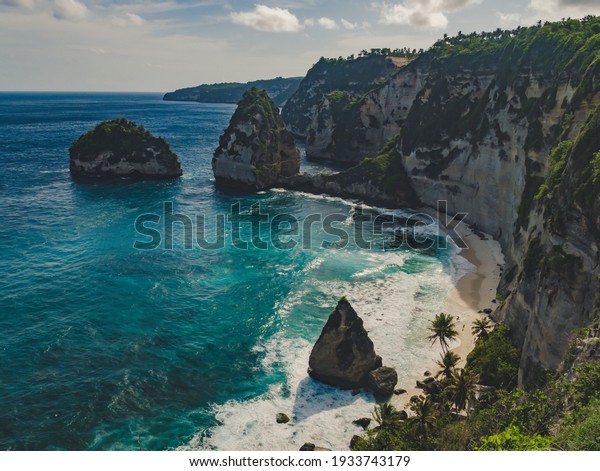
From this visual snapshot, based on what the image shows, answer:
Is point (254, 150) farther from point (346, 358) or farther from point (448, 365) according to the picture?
point (448, 365)

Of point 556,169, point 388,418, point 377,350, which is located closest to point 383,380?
point 377,350

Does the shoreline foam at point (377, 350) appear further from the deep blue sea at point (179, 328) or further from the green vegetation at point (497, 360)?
the green vegetation at point (497, 360)

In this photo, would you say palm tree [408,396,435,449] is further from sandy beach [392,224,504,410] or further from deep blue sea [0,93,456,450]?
deep blue sea [0,93,456,450]

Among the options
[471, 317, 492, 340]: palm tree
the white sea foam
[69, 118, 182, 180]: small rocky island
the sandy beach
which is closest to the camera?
the white sea foam

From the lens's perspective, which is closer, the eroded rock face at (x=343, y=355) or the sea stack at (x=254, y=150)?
the eroded rock face at (x=343, y=355)

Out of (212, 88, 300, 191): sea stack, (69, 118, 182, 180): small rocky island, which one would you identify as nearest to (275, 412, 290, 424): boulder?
(212, 88, 300, 191): sea stack

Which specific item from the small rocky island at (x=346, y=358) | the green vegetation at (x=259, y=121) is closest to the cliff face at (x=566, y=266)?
the small rocky island at (x=346, y=358)

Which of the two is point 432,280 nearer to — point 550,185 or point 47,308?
point 550,185

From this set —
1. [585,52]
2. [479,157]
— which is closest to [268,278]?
[479,157]
